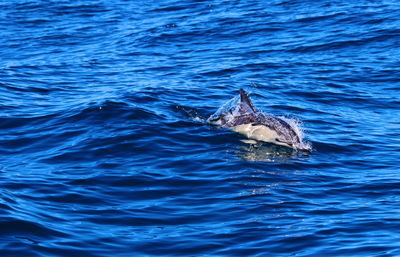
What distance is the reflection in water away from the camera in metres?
13.0

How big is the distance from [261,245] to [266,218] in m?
1.03

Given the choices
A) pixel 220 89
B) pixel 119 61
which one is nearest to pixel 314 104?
pixel 220 89

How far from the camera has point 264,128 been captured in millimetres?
13812

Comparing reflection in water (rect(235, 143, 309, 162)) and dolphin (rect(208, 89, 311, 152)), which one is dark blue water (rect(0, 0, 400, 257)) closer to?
reflection in water (rect(235, 143, 309, 162))

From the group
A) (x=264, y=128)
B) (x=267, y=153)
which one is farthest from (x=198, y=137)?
(x=267, y=153)

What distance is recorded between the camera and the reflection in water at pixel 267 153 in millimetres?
13039

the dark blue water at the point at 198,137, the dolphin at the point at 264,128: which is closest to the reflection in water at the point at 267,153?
the dark blue water at the point at 198,137

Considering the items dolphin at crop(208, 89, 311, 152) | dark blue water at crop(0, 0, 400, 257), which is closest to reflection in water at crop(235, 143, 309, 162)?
dark blue water at crop(0, 0, 400, 257)

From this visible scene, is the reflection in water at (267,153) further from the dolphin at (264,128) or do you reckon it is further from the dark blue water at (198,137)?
the dolphin at (264,128)

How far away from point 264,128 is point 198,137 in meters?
1.37

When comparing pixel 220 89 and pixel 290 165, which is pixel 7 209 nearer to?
pixel 290 165

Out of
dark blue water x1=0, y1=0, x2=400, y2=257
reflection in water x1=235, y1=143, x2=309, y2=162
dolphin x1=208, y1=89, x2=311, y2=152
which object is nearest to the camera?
dark blue water x1=0, y1=0, x2=400, y2=257

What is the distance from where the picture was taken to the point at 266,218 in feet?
33.3

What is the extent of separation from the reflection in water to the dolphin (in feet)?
0.51
